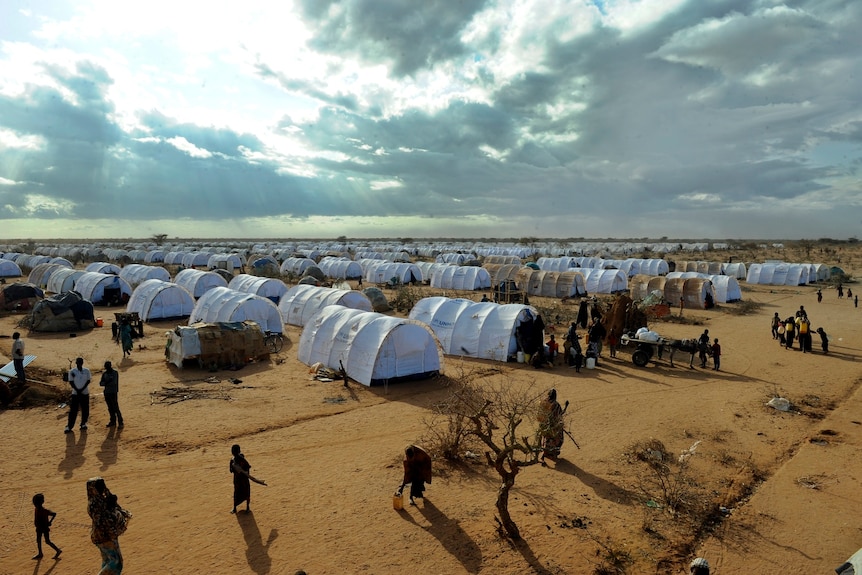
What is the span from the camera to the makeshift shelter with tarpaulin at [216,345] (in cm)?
1895

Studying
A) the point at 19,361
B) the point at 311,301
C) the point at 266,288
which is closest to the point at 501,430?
the point at 19,361

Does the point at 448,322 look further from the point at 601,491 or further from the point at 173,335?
the point at 601,491

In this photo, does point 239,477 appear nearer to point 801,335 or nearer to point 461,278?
point 801,335

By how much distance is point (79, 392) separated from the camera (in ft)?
41.5

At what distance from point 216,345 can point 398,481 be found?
39.8ft

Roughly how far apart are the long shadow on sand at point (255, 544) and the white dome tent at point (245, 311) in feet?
55.4

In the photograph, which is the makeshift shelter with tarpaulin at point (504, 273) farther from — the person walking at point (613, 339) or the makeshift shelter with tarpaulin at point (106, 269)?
the makeshift shelter with tarpaulin at point (106, 269)

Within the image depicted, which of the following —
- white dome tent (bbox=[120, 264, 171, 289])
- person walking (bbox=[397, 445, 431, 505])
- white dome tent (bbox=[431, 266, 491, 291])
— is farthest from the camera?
white dome tent (bbox=[431, 266, 491, 291])

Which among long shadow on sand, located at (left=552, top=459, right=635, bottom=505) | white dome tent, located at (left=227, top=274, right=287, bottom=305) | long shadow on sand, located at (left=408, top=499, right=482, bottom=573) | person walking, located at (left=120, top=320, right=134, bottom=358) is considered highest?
white dome tent, located at (left=227, top=274, right=287, bottom=305)

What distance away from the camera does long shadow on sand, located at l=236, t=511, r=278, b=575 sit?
24.9 ft

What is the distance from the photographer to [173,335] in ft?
64.5

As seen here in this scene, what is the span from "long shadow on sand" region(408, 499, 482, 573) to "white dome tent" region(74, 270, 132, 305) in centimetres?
3650

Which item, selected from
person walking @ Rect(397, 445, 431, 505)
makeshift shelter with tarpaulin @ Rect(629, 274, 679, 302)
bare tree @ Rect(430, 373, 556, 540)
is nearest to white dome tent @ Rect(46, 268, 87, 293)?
bare tree @ Rect(430, 373, 556, 540)

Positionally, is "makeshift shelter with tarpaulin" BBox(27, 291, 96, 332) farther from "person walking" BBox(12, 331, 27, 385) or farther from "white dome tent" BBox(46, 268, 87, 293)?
"white dome tent" BBox(46, 268, 87, 293)
